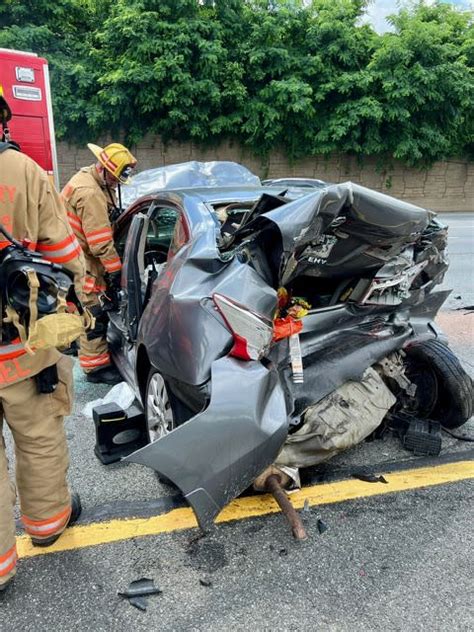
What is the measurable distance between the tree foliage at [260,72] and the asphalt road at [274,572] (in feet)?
46.5

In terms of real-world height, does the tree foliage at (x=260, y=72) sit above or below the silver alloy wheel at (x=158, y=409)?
above

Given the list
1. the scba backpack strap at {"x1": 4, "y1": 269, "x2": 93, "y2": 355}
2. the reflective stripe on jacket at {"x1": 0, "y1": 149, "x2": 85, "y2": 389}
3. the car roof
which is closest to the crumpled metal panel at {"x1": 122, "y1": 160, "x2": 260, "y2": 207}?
the car roof

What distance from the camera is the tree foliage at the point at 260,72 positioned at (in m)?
14.1

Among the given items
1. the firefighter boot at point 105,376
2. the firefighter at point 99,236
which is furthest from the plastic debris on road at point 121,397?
the firefighter at point 99,236

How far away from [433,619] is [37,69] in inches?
276

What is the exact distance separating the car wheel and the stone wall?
47.8 ft

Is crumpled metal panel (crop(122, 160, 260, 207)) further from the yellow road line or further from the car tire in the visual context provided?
the yellow road line

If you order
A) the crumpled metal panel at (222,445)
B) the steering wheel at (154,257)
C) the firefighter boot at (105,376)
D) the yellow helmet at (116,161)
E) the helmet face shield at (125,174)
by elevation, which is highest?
the yellow helmet at (116,161)

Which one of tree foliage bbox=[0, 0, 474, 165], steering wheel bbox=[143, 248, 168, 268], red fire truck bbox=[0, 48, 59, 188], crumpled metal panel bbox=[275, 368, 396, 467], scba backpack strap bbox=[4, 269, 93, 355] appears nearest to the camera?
scba backpack strap bbox=[4, 269, 93, 355]

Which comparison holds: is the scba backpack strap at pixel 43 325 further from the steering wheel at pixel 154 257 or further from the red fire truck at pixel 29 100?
the red fire truck at pixel 29 100

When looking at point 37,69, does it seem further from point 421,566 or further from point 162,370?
point 421,566

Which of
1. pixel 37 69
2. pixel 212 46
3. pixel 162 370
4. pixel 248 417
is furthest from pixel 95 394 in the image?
pixel 212 46

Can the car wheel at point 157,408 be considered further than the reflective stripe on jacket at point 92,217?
No

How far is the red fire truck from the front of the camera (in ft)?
20.6
